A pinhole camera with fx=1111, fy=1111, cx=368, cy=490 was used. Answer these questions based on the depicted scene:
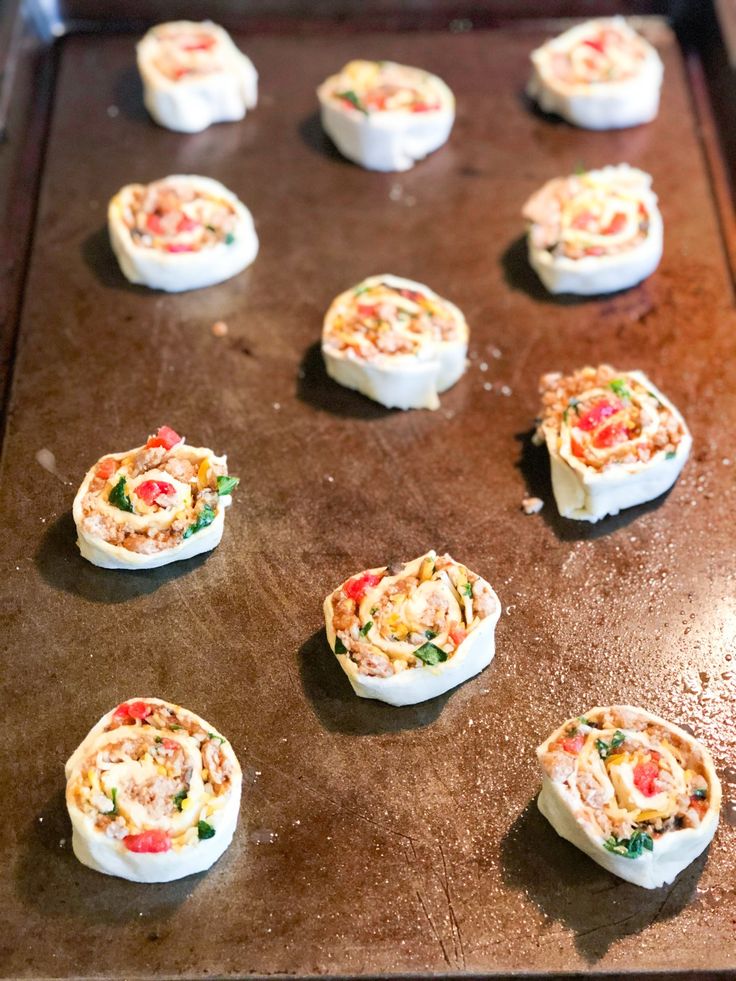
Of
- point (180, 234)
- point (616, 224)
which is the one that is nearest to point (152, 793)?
point (180, 234)

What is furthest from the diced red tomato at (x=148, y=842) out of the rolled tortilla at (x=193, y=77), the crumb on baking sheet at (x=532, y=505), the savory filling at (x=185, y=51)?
the savory filling at (x=185, y=51)

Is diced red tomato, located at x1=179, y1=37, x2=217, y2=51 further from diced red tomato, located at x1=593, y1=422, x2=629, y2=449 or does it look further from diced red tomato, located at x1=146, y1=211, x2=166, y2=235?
diced red tomato, located at x1=593, y1=422, x2=629, y2=449

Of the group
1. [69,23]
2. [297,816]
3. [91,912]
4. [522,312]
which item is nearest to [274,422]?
[522,312]

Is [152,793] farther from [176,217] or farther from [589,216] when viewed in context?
[589,216]

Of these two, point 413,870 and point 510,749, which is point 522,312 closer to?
point 510,749

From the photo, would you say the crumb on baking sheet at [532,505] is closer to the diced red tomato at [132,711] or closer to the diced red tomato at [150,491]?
the diced red tomato at [150,491]

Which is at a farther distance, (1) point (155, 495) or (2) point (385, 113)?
(2) point (385, 113)

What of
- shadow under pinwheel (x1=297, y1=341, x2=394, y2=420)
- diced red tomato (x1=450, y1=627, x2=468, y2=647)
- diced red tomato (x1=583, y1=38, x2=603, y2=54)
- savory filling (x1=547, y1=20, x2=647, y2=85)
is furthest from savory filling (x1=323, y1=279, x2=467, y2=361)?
diced red tomato (x1=583, y1=38, x2=603, y2=54)
